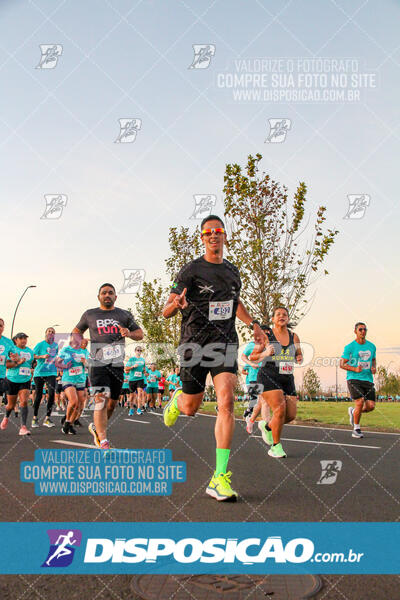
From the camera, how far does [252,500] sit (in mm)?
5051

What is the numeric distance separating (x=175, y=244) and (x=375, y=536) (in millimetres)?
28905

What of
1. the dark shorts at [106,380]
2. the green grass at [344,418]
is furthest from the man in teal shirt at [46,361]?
the green grass at [344,418]

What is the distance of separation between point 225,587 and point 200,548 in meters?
0.54

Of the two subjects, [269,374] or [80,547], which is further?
[269,374]

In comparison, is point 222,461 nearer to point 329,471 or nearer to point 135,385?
point 329,471

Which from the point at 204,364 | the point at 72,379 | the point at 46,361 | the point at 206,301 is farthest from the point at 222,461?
the point at 46,361

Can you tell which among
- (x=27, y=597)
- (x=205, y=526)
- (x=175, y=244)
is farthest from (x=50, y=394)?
(x=175, y=244)

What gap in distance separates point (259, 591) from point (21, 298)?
134 ft

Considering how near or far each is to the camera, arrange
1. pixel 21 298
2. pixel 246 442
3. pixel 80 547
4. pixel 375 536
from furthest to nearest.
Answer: pixel 21 298 < pixel 246 442 < pixel 375 536 < pixel 80 547

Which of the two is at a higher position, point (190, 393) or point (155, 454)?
point (190, 393)

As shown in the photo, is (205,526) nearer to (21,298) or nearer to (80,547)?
(80,547)

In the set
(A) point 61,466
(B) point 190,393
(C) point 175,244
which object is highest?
(C) point 175,244

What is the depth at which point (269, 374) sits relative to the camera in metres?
8.03

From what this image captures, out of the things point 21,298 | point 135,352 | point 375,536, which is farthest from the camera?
point 21,298
